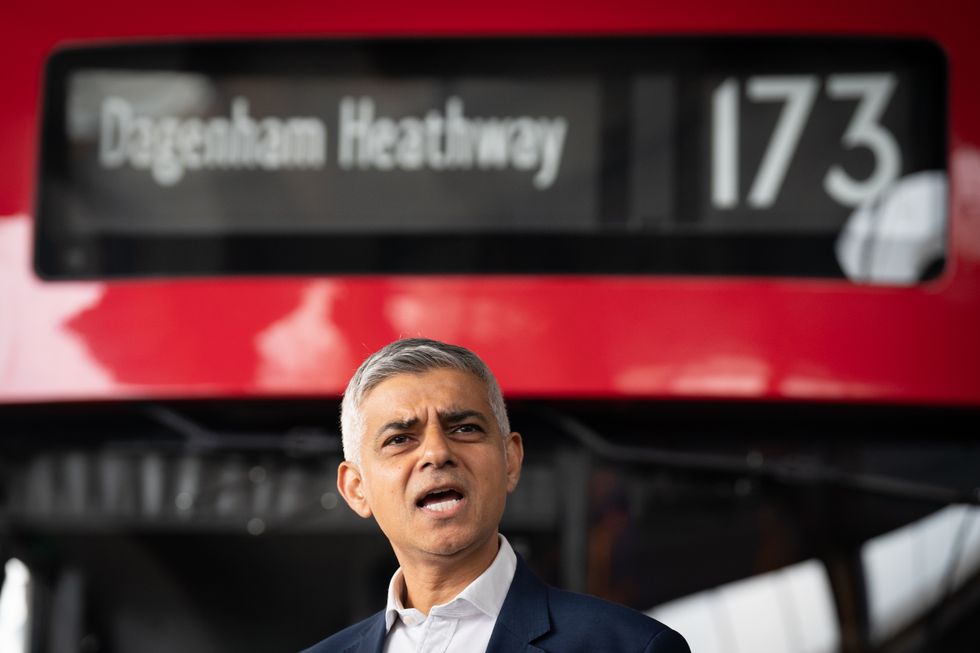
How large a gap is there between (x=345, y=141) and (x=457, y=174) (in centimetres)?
24

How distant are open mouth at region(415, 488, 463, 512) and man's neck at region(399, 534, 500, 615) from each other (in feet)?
0.21

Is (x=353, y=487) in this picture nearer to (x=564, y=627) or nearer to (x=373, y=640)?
(x=373, y=640)

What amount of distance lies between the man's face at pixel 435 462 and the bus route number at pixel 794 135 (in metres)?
1.69

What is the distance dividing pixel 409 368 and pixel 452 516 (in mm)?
149

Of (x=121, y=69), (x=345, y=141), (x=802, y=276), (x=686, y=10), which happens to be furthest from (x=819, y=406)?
(x=121, y=69)

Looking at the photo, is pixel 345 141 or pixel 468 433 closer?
pixel 468 433

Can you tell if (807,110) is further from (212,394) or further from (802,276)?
(212,394)

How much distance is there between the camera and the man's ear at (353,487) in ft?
5.00

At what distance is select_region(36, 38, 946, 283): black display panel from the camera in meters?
3.02

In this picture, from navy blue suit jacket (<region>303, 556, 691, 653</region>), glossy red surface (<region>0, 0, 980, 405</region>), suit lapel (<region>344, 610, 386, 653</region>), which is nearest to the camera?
navy blue suit jacket (<region>303, 556, 691, 653</region>)

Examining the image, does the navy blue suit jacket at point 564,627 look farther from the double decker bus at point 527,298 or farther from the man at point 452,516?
the double decker bus at point 527,298

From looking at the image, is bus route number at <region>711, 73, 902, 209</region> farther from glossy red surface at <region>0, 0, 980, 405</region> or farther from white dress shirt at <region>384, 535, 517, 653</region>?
white dress shirt at <region>384, 535, 517, 653</region>

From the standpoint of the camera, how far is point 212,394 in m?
3.07

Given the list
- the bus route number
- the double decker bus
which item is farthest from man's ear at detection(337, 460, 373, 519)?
the bus route number
